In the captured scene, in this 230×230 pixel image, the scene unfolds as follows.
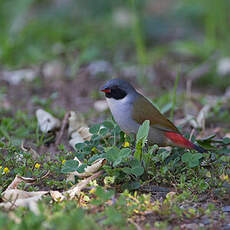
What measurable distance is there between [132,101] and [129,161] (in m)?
0.82

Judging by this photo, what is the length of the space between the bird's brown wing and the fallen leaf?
3.28ft

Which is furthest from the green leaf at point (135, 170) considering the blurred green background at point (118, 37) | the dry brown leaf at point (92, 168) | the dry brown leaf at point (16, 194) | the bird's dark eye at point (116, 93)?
the blurred green background at point (118, 37)

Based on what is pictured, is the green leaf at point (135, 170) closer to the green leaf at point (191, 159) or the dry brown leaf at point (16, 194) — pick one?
the green leaf at point (191, 159)

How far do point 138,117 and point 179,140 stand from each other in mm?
403

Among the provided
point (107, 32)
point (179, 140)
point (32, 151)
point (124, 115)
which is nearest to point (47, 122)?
point (32, 151)

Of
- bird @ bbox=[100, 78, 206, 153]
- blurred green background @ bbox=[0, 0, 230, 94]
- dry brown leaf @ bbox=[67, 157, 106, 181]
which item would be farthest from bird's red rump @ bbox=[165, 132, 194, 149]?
blurred green background @ bbox=[0, 0, 230, 94]

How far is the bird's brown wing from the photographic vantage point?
3922mm

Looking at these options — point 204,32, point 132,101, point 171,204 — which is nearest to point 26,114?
point 132,101

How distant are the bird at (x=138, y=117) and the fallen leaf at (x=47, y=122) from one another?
81 cm

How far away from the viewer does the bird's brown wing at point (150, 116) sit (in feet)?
12.9

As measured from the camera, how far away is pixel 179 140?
151 inches

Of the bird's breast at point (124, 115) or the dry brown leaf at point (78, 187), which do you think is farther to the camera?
the bird's breast at point (124, 115)

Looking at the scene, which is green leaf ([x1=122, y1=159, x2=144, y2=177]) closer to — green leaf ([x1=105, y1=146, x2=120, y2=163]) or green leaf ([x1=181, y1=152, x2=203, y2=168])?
green leaf ([x1=105, y1=146, x2=120, y2=163])

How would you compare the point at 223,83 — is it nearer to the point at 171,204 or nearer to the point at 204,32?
the point at 204,32
